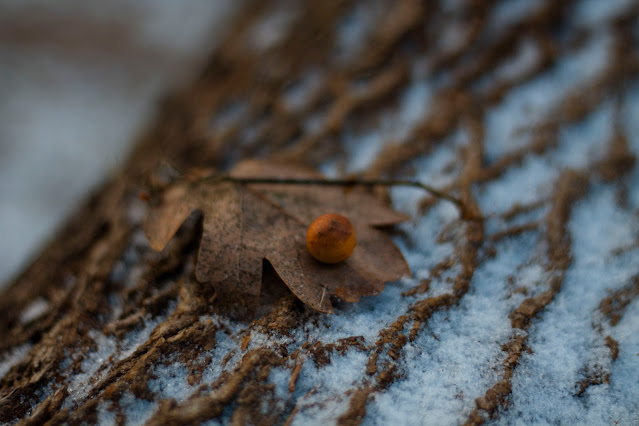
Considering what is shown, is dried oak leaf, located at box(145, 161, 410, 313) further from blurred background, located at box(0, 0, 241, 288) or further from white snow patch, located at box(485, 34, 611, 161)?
blurred background, located at box(0, 0, 241, 288)

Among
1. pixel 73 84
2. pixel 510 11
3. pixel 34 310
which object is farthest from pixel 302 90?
pixel 73 84

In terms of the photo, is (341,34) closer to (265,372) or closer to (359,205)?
(359,205)

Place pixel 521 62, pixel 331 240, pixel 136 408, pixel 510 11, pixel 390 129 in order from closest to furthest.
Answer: pixel 136 408
pixel 331 240
pixel 390 129
pixel 521 62
pixel 510 11

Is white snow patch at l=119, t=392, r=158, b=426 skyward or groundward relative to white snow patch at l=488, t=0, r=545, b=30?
groundward

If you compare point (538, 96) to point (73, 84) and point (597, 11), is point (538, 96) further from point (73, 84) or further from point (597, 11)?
point (73, 84)

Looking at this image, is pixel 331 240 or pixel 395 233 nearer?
pixel 331 240

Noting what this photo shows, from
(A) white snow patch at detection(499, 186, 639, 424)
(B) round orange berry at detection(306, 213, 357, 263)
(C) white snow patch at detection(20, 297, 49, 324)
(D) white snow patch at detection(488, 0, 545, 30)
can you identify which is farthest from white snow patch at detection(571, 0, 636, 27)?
(C) white snow patch at detection(20, 297, 49, 324)

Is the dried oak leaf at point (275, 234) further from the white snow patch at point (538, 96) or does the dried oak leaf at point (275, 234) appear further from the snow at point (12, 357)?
the white snow patch at point (538, 96)
